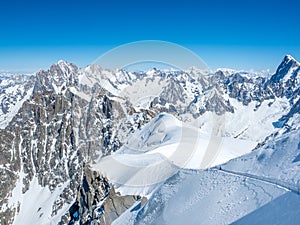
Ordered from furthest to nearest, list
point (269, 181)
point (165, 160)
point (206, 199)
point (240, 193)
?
point (165, 160), point (206, 199), point (240, 193), point (269, 181)

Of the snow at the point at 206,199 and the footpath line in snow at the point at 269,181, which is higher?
the footpath line in snow at the point at 269,181

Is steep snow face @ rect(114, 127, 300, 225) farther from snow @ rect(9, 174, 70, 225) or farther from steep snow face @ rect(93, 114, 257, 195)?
snow @ rect(9, 174, 70, 225)

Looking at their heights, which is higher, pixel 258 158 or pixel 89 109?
pixel 258 158

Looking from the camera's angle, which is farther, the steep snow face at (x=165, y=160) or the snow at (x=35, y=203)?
the snow at (x=35, y=203)

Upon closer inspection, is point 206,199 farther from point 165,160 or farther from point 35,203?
point 35,203

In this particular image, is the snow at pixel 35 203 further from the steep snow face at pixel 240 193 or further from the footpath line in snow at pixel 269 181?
the footpath line in snow at pixel 269 181

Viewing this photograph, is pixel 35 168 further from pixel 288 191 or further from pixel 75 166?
pixel 288 191

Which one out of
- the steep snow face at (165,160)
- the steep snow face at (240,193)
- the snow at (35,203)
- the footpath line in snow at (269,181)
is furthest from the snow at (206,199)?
the snow at (35,203)

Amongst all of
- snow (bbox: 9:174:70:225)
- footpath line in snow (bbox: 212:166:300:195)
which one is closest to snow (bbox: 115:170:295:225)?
footpath line in snow (bbox: 212:166:300:195)

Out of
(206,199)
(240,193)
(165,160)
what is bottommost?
(165,160)

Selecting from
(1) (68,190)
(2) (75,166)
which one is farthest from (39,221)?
(2) (75,166)

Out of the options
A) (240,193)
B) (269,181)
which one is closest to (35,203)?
(240,193)
